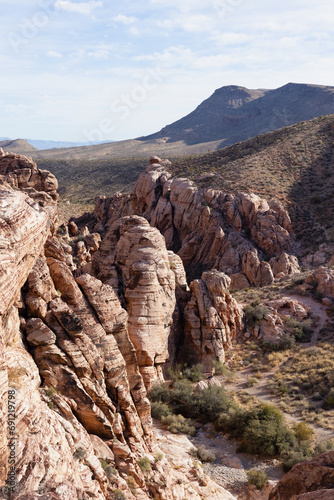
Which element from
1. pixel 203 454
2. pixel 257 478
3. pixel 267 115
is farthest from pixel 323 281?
pixel 267 115

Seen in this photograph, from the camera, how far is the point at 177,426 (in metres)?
19.2

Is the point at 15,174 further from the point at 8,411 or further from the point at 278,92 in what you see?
the point at 278,92

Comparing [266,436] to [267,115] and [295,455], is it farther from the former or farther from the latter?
[267,115]

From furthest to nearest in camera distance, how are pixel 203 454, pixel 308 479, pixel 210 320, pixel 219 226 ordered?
pixel 219 226 → pixel 210 320 → pixel 203 454 → pixel 308 479

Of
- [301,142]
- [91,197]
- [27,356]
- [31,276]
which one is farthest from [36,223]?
[91,197]

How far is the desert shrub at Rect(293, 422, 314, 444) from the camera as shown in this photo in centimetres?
1803

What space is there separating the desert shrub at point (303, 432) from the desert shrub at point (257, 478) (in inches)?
117

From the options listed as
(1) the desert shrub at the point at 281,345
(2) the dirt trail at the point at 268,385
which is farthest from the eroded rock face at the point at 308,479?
(1) the desert shrub at the point at 281,345

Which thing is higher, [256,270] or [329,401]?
[256,270]

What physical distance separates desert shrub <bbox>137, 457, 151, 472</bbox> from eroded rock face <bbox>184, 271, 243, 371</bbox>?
12854 mm

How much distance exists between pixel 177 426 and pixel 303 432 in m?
5.84

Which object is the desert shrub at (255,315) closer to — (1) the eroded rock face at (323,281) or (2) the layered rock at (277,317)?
(2) the layered rock at (277,317)

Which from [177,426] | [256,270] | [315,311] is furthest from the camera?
[256,270]

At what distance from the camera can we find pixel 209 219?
1876 inches
